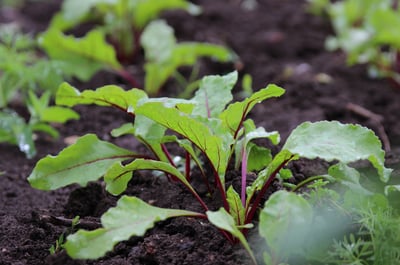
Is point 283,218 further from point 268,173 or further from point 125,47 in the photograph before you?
point 125,47

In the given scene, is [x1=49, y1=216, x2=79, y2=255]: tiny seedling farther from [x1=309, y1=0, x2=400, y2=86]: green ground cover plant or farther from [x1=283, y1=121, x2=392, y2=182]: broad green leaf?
[x1=309, y1=0, x2=400, y2=86]: green ground cover plant

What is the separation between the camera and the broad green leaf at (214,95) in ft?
7.11

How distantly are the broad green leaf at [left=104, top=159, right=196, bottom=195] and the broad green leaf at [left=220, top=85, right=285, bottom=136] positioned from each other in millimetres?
248

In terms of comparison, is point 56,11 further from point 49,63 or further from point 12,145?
point 12,145

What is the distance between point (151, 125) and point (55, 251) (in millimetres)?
490

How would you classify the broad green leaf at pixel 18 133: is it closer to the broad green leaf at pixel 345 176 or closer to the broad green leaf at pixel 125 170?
the broad green leaf at pixel 125 170

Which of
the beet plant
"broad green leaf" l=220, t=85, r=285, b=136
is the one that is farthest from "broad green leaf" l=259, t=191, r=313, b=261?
"broad green leaf" l=220, t=85, r=285, b=136

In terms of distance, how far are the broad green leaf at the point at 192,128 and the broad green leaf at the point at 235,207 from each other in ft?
0.43

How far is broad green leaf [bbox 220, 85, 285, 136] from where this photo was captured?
198cm

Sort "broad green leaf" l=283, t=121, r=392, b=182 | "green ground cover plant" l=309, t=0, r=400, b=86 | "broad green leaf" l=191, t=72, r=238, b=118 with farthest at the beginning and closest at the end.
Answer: "green ground cover plant" l=309, t=0, r=400, b=86
"broad green leaf" l=191, t=72, r=238, b=118
"broad green leaf" l=283, t=121, r=392, b=182

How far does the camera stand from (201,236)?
6.50 ft

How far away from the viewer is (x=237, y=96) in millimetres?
3492

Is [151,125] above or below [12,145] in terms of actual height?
above

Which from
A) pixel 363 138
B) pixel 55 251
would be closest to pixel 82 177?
pixel 55 251
